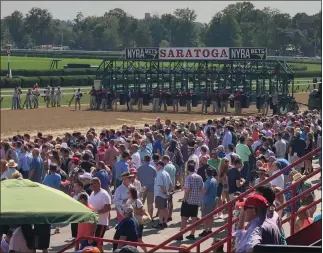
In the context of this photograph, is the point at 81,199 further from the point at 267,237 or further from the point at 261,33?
the point at 261,33

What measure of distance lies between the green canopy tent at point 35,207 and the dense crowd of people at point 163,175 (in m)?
0.49

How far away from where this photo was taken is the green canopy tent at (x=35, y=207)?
8.71 m

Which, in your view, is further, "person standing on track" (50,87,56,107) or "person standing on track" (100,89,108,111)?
"person standing on track" (50,87,56,107)

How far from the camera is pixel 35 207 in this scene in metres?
8.90

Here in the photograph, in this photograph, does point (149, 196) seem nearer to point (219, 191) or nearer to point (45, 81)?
point (219, 191)

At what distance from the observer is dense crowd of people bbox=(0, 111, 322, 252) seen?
10.1m

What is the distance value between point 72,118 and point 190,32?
255ft

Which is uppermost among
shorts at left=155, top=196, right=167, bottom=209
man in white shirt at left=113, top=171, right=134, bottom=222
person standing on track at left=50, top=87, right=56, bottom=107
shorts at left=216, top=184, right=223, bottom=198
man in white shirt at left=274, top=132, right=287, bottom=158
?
man in white shirt at left=113, top=171, right=134, bottom=222

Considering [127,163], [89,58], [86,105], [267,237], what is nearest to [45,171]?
[127,163]

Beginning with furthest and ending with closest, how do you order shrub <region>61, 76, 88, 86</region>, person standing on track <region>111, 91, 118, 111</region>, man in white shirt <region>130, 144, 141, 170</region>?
1. shrub <region>61, 76, 88, 86</region>
2. person standing on track <region>111, 91, 118, 111</region>
3. man in white shirt <region>130, 144, 141, 170</region>

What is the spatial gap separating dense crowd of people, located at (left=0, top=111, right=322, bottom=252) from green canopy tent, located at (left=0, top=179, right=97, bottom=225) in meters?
0.49

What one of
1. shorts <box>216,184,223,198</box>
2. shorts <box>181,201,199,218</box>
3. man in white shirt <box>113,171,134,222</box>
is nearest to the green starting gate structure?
shorts <box>216,184,223,198</box>

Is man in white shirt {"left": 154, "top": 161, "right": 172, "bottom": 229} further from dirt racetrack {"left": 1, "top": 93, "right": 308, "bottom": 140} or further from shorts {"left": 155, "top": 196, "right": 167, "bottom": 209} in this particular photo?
dirt racetrack {"left": 1, "top": 93, "right": 308, "bottom": 140}

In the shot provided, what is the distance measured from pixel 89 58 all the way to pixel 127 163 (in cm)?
9405
